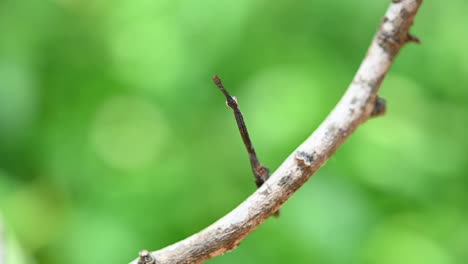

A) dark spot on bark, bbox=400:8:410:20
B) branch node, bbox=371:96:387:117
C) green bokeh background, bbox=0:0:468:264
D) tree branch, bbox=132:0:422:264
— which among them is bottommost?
tree branch, bbox=132:0:422:264

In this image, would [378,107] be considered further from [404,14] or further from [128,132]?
[128,132]

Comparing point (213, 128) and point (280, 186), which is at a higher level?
point (213, 128)

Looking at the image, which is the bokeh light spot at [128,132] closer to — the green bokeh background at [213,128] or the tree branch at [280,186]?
the green bokeh background at [213,128]

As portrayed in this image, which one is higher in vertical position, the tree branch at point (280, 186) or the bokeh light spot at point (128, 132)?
the bokeh light spot at point (128, 132)

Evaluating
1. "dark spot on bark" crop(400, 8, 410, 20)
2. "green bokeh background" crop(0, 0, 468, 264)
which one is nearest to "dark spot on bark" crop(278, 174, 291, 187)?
"dark spot on bark" crop(400, 8, 410, 20)

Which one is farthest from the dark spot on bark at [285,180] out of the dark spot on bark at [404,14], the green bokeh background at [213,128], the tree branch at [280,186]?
the green bokeh background at [213,128]

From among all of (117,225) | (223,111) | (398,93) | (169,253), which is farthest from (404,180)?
(169,253)

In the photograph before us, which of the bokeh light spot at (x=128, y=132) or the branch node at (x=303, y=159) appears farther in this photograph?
the bokeh light spot at (x=128, y=132)

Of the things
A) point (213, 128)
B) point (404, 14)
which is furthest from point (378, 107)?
point (213, 128)

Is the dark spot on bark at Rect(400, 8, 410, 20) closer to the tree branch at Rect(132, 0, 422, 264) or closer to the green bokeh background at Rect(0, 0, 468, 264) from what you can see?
the tree branch at Rect(132, 0, 422, 264)
